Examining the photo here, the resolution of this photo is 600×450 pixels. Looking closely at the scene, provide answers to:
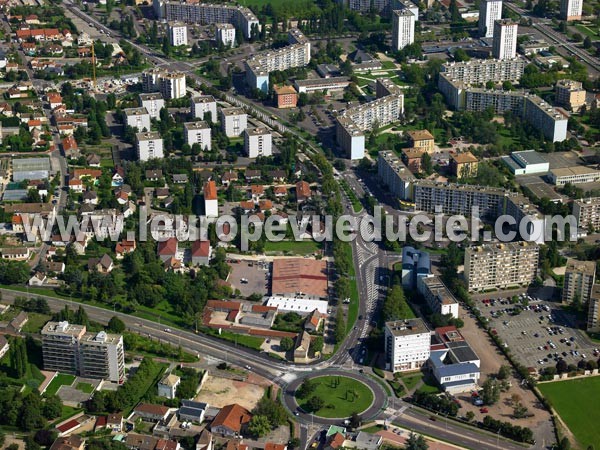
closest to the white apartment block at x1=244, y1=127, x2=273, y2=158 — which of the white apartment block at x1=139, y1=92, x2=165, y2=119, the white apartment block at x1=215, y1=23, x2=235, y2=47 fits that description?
the white apartment block at x1=139, y1=92, x2=165, y2=119

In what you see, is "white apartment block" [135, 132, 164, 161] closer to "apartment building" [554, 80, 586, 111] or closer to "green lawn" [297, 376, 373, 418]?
"green lawn" [297, 376, 373, 418]

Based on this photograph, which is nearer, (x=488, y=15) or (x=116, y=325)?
(x=116, y=325)

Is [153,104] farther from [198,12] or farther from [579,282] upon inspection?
[579,282]

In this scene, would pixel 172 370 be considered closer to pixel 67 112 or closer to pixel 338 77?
pixel 67 112

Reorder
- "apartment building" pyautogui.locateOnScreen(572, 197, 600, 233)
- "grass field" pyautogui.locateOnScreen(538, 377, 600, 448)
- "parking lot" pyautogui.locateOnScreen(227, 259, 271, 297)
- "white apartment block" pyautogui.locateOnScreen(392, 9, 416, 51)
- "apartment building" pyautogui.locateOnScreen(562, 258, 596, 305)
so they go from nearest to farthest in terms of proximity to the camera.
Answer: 1. "grass field" pyautogui.locateOnScreen(538, 377, 600, 448)
2. "apartment building" pyautogui.locateOnScreen(562, 258, 596, 305)
3. "parking lot" pyautogui.locateOnScreen(227, 259, 271, 297)
4. "apartment building" pyautogui.locateOnScreen(572, 197, 600, 233)
5. "white apartment block" pyautogui.locateOnScreen(392, 9, 416, 51)

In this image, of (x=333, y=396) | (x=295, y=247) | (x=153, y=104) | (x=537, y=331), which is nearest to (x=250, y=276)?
(x=295, y=247)

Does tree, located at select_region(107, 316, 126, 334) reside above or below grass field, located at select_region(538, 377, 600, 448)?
above

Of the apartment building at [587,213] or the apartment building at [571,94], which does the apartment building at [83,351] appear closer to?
the apartment building at [587,213]
